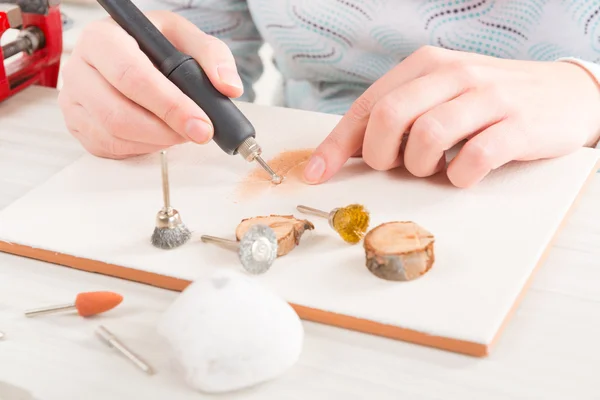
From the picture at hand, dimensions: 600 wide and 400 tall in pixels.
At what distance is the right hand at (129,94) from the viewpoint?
779mm

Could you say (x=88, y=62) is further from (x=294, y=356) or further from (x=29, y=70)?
(x=294, y=356)

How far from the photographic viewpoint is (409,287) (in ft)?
2.02

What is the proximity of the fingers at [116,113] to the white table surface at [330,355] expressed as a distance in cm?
20

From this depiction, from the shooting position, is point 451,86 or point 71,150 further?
point 71,150


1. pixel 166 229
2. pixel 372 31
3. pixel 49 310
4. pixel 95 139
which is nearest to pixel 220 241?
pixel 166 229

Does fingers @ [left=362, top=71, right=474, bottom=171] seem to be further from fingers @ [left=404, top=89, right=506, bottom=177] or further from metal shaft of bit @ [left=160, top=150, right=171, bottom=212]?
metal shaft of bit @ [left=160, top=150, right=171, bottom=212]

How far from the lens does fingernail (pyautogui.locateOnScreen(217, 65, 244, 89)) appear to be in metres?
0.79

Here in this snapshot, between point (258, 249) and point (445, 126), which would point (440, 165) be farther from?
point (258, 249)

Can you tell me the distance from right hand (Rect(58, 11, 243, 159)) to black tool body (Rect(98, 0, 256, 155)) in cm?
1

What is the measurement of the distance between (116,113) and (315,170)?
0.23 m

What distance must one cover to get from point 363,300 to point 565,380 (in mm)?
162

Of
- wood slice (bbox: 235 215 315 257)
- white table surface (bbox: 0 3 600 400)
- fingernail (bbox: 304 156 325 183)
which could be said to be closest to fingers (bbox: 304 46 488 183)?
fingernail (bbox: 304 156 325 183)

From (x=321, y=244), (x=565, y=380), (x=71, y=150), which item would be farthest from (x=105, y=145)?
(x=565, y=380)

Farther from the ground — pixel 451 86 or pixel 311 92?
pixel 451 86
